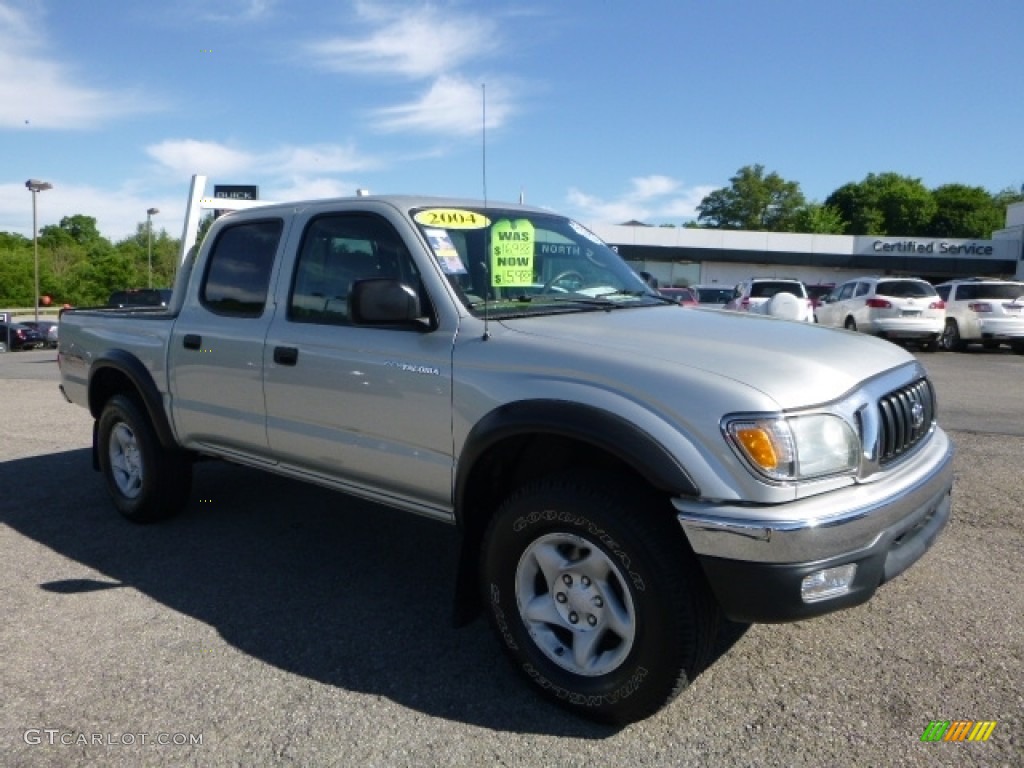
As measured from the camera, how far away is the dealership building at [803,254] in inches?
1922

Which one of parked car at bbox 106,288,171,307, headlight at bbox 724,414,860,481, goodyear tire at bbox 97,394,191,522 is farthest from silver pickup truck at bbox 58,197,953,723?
parked car at bbox 106,288,171,307

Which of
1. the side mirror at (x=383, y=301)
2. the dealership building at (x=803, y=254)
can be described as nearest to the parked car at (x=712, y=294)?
the side mirror at (x=383, y=301)

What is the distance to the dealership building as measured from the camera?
48.8 meters

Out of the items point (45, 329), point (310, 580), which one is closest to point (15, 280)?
point (45, 329)

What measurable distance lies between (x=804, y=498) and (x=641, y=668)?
77 cm

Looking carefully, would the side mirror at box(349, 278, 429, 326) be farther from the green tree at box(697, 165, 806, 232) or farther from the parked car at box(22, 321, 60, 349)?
the green tree at box(697, 165, 806, 232)

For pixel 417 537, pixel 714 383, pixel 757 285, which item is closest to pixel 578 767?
pixel 714 383

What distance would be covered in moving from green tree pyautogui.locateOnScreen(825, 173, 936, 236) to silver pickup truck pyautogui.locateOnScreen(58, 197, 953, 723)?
9587 centimetres

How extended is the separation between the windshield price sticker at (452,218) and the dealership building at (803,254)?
144 ft

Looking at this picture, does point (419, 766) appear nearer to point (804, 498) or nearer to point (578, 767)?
point (578, 767)

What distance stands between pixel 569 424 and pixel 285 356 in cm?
175

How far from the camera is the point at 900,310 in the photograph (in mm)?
18812

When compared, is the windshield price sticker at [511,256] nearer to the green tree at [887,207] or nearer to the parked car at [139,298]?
the parked car at [139,298]

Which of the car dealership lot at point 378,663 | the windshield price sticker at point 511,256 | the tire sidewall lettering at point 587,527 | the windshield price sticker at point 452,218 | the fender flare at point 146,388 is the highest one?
the windshield price sticker at point 452,218
